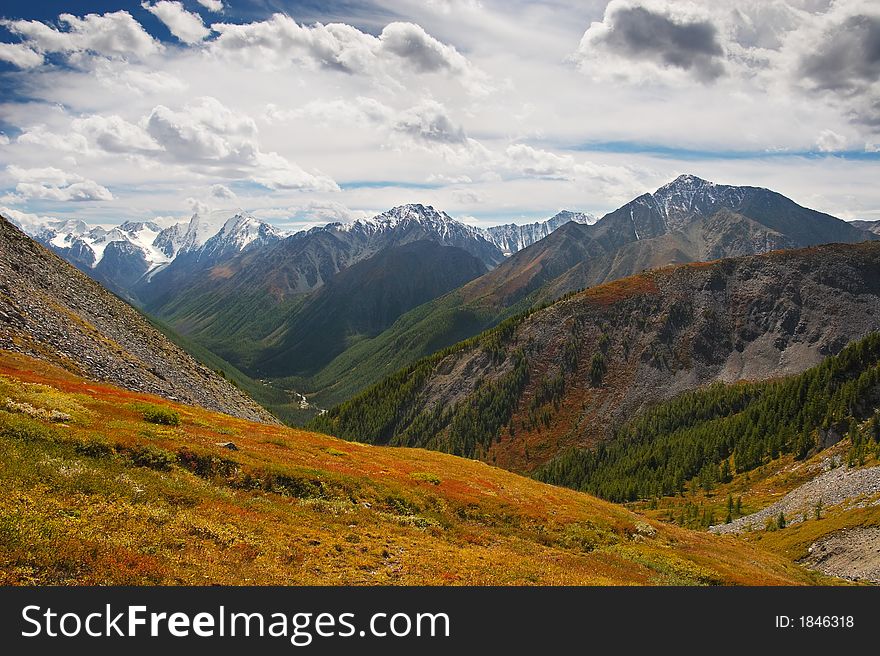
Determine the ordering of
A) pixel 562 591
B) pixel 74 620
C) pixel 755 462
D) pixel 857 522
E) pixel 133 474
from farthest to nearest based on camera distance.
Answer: pixel 755 462 < pixel 857 522 < pixel 133 474 < pixel 562 591 < pixel 74 620

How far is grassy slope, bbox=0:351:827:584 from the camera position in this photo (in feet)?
50.0

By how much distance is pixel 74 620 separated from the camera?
12.2 m

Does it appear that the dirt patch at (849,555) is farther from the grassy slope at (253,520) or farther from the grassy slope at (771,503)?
the grassy slope at (253,520)

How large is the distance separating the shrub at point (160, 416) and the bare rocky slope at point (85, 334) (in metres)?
29.1

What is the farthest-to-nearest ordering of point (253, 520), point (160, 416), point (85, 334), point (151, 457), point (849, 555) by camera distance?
point (85, 334) < point (849, 555) < point (160, 416) < point (151, 457) < point (253, 520)

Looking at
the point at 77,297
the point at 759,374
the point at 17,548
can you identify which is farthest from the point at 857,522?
the point at 759,374

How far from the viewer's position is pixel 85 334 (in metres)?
70.4

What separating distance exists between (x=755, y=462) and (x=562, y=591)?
5410 inches

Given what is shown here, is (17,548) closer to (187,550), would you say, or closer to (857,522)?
(187,550)

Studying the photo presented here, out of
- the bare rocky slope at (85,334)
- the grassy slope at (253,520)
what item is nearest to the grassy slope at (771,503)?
the grassy slope at (253,520)

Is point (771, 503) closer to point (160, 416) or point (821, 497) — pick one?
point (821, 497)

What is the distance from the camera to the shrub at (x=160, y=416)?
3670cm

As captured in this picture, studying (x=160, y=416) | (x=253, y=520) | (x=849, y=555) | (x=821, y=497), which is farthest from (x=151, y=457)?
(x=821, y=497)

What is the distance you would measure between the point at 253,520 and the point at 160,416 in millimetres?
20691
